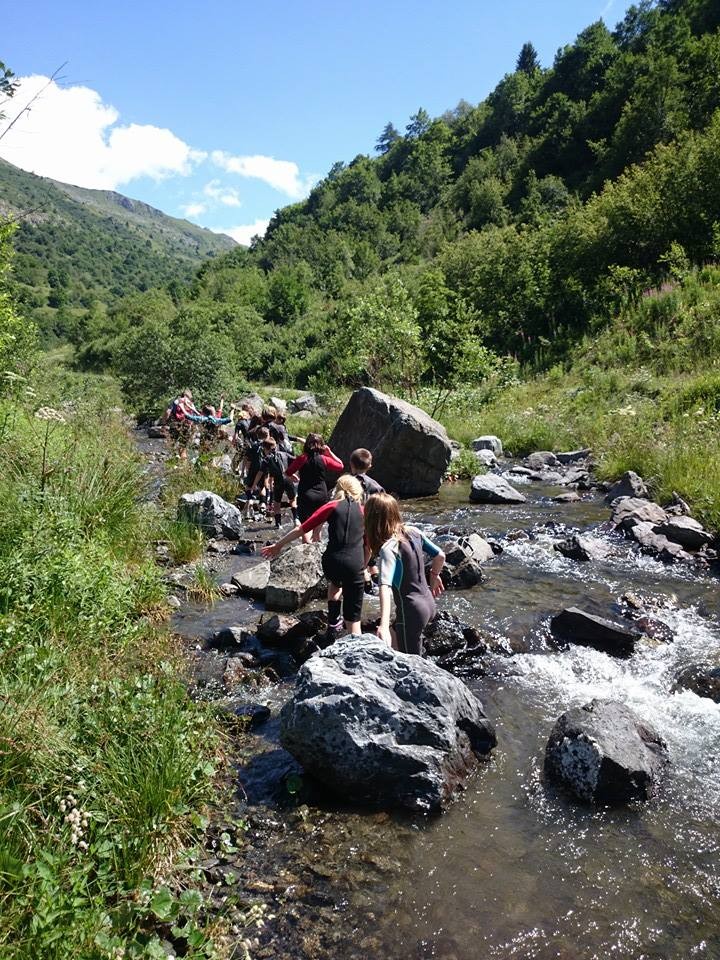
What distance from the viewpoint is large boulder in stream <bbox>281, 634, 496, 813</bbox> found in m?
4.53

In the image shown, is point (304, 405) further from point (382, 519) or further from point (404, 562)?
point (404, 562)

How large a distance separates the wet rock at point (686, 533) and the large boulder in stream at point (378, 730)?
6.76 m

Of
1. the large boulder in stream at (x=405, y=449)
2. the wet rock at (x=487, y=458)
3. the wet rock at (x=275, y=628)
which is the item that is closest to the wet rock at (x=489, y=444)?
the wet rock at (x=487, y=458)

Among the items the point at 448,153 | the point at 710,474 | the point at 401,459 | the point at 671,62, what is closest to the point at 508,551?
the point at 710,474

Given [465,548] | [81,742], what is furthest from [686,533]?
[81,742]

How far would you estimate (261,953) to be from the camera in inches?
135

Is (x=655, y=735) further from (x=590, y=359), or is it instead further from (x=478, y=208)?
(x=478, y=208)

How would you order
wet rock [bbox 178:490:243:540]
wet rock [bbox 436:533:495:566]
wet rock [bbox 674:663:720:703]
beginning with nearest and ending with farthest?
wet rock [bbox 674:663:720:703], wet rock [bbox 436:533:495:566], wet rock [bbox 178:490:243:540]

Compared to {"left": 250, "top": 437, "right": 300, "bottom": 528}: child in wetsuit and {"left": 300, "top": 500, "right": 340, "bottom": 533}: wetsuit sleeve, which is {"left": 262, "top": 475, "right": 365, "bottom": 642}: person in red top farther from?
{"left": 250, "top": 437, "right": 300, "bottom": 528}: child in wetsuit

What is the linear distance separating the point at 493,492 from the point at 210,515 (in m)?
5.93

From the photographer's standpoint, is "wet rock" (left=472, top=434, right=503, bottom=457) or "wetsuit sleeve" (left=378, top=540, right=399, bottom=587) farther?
"wet rock" (left=472, top=434, right=503, bottom=457)

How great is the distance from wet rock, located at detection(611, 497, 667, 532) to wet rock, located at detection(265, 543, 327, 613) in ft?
18.0

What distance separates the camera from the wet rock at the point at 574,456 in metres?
17.0

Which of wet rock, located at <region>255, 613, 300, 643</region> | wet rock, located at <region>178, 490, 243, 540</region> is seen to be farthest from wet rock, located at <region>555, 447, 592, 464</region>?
wet rock, located at <region>255, 613, 300, 643</region>
